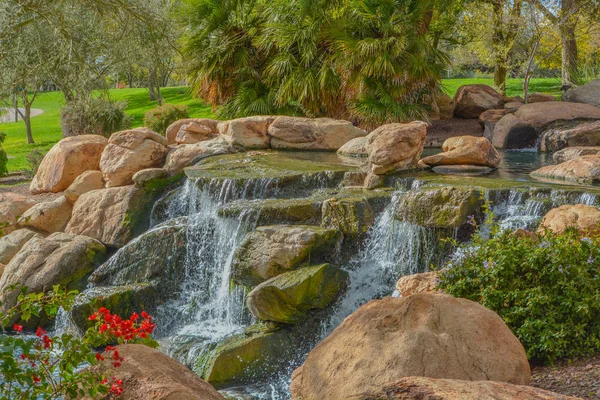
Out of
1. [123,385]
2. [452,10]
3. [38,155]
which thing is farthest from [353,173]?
[452,10]

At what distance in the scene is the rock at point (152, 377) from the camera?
4.20 metres

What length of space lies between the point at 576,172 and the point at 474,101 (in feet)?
30.1

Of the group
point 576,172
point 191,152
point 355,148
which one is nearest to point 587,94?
point 355,148

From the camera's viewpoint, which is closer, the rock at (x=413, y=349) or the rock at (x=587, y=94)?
the rock at (x=413, y=349)

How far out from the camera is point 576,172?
1098 cm

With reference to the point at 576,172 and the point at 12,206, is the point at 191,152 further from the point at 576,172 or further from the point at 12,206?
the point at 576,172

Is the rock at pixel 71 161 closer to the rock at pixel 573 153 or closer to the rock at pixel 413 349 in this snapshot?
the rock at pixel 573 153

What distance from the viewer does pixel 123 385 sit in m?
4.27

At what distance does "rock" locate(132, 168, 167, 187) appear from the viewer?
12547mm

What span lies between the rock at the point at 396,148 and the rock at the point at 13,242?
5757mm

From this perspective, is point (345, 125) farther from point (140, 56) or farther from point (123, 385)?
point (123, 385)

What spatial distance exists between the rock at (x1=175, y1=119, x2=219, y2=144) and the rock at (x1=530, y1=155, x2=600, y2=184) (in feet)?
23.9

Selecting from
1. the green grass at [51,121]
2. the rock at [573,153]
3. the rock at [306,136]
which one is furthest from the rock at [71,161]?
the rock at [573,153]

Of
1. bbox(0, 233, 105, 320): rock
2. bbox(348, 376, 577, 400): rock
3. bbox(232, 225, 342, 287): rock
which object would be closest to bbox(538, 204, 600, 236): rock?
bbox(232, 225, 342, 287): rock
